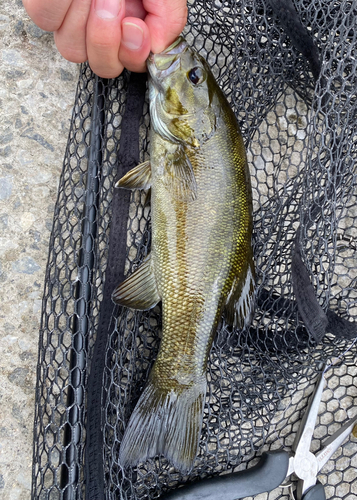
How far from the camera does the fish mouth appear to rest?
67.9 inches

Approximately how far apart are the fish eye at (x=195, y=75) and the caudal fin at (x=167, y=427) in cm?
115

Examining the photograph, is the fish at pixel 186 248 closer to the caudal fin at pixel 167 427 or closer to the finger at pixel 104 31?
the caudal fin at pixel 167 427

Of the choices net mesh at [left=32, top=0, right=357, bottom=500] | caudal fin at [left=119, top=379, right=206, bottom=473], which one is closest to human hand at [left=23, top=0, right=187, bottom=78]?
net mesh at [left=32, top=0, right=357, bottom=500]

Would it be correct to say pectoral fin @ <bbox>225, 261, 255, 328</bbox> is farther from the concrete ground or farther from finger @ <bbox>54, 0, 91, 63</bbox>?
finger @ <bbox>54, 0, 91, 63</bbox>

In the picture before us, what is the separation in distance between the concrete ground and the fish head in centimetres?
53

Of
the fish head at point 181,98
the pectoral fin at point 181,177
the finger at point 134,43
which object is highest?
the finger at point 134,43

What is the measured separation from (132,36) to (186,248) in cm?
76

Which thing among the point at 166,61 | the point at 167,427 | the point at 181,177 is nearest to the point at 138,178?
the point at 181,177

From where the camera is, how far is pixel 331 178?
1761mm

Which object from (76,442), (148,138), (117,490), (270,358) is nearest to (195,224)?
(148,138)

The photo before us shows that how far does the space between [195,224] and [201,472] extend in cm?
101

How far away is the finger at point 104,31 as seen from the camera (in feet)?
4.81

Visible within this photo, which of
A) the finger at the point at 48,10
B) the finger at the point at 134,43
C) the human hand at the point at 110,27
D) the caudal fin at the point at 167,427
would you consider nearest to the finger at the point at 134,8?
the human hand at the point at 110,27

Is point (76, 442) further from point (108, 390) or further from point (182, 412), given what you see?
point (182, 412)
